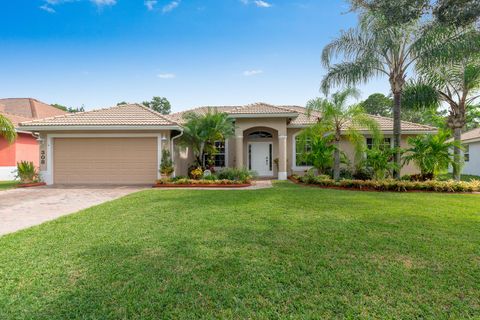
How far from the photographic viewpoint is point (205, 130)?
1373 cm

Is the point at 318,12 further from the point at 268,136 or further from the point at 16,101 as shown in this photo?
the point at 16,101

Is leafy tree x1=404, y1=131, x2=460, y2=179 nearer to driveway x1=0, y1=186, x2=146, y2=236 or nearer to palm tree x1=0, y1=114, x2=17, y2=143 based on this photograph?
driveway x1=0, y1=186, x2=146, y2=236

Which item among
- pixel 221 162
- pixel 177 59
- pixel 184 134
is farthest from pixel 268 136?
pixel 177 59

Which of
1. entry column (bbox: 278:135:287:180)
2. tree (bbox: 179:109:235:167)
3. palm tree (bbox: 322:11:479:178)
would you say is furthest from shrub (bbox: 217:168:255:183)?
palm tree (bbox: 322:11:479:178)

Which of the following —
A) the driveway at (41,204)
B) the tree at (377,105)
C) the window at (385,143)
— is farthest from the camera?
the tree at (377,105)

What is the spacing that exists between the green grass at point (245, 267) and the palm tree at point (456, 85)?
902cm

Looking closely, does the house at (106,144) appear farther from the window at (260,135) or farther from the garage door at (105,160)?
the window at (260,135)

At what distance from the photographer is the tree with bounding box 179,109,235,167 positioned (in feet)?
44.8

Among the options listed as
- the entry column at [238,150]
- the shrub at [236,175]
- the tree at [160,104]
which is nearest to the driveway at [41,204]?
Result: the shrub at [236,175]

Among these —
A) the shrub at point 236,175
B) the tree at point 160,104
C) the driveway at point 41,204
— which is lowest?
the driveway at point 41,204

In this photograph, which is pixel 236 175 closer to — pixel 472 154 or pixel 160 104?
pixel 472 154

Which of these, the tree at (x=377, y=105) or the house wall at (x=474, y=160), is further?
the tree at (x=377, y=105)

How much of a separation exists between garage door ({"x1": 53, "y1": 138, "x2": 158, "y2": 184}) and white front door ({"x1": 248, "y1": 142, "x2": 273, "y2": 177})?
6.60 m

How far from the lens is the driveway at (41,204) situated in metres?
6.44
